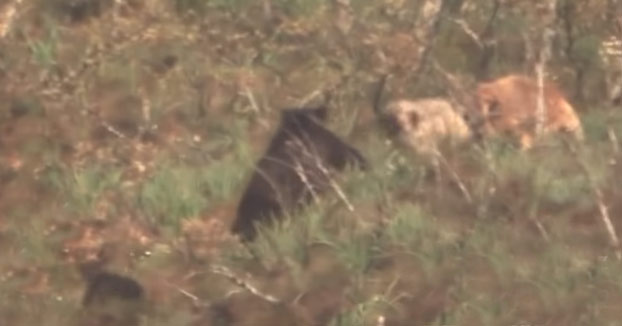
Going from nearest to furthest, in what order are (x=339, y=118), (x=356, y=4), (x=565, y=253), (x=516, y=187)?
(x=565, y=253) → (x=516, y=187) → (x=339, y=118) → (x=356, y=4)

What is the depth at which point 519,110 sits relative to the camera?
590 centimetres

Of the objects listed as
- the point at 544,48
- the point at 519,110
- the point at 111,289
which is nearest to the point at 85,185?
the point at 111,289

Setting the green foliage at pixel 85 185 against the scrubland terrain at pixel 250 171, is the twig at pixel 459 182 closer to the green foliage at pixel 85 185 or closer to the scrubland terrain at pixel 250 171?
the scrubland terrain at pixel 250 171

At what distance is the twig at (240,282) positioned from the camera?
4453 mm

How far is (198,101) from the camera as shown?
6191mm

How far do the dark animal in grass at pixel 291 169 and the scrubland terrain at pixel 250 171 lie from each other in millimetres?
100

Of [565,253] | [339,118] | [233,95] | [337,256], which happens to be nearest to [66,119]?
[233,95]

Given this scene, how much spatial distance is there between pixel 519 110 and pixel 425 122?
16.8 inches

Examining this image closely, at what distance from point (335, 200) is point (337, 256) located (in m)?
0.34

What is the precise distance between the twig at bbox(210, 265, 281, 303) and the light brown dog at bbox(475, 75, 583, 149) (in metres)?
1.50

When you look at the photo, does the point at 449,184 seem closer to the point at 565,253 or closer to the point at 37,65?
the point at 565,253

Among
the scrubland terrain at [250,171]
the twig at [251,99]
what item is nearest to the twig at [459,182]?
the scrubland terrain at [250,171]

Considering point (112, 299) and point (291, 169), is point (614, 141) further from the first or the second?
point (112, 299)

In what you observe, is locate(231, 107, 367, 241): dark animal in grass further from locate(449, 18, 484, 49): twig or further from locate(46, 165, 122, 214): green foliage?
locate(449, 18, 484, 49): twig
